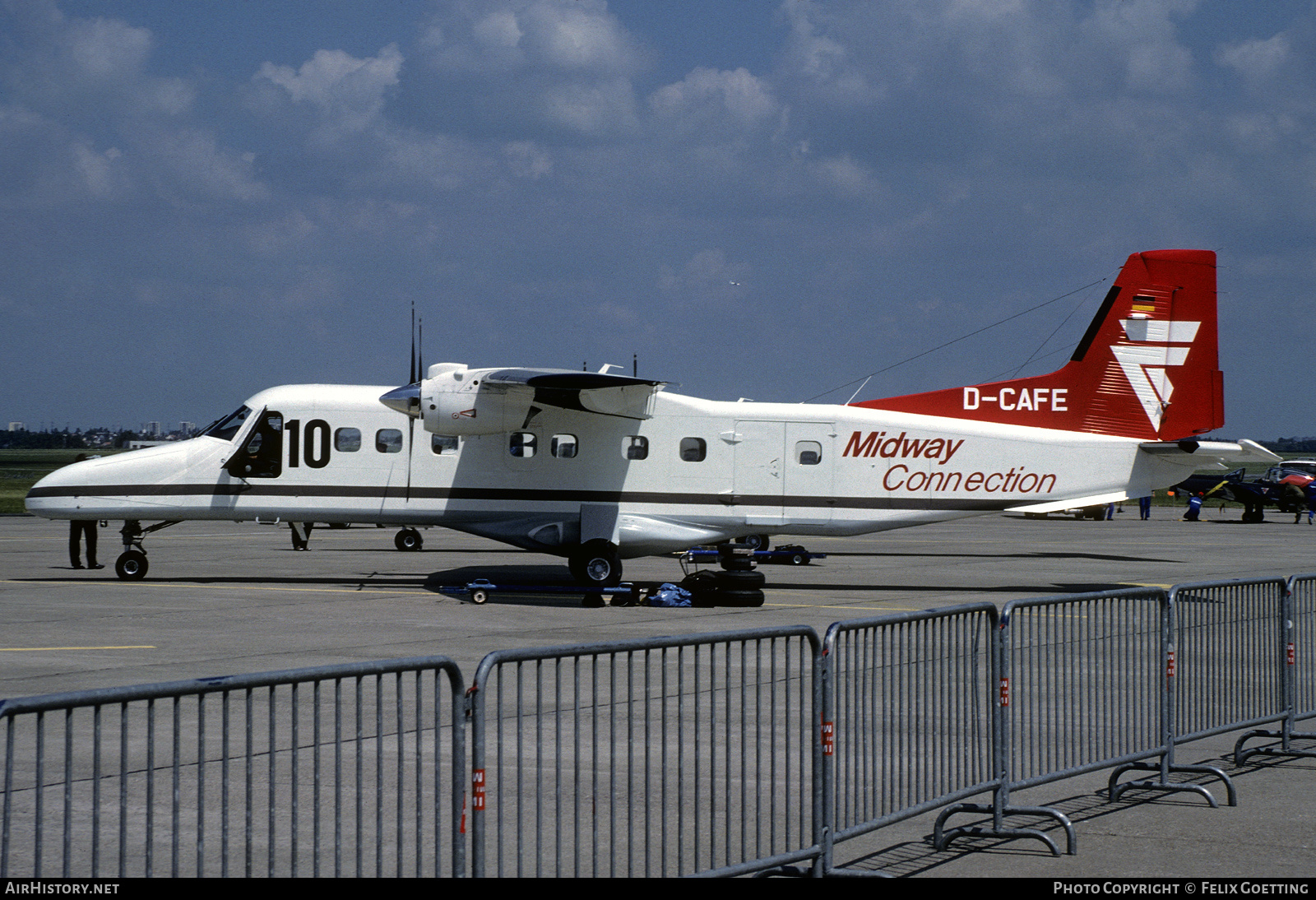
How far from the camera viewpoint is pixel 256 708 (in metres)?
10.3

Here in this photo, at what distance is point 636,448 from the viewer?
20.7m

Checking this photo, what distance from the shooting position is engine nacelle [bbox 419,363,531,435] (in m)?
19.5

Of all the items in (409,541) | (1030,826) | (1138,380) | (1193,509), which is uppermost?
(1138,380)

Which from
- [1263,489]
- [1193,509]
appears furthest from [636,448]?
[1263,489]

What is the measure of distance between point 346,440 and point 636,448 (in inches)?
185

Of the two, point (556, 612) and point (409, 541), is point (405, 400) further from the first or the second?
point (409, 541)

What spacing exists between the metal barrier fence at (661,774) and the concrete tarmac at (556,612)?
72 cm

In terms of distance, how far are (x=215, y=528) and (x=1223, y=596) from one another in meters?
Result: 40.1

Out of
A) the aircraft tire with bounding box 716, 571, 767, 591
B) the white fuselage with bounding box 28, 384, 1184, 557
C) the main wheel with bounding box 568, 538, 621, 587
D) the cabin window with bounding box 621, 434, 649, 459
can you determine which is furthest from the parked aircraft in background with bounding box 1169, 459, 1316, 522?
the aircraft tire with bounding box 716, 571, 767, 591

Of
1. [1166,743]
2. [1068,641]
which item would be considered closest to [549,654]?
[1068,641]

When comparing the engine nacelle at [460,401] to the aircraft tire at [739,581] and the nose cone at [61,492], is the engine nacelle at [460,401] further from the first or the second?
the nose cone at [61,492]

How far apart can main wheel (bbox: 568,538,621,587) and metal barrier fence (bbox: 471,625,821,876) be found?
13.8m

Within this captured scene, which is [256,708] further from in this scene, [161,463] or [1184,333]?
[1184,333]

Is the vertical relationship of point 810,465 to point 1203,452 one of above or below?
below
